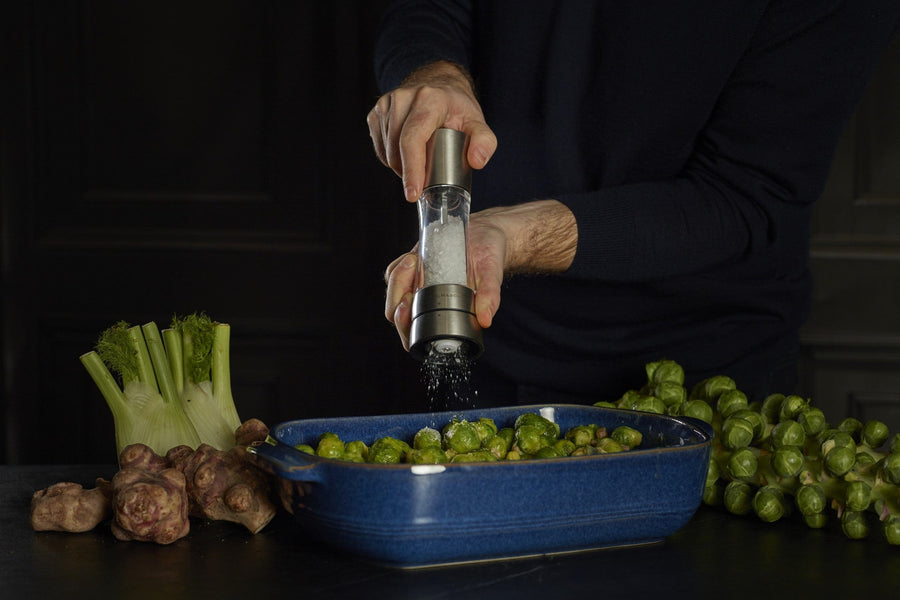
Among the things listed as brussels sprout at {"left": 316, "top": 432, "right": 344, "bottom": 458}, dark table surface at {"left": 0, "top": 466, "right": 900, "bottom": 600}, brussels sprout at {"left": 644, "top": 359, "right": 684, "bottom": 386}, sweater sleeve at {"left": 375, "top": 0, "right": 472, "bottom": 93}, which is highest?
sweater sleeve at {"left": 375, "top": 0, "right": 472, "bottom": 93}

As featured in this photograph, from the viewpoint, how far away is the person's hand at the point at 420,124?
1.05m

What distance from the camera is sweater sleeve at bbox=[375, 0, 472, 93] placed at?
1.47 meters

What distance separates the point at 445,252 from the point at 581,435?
237 mm

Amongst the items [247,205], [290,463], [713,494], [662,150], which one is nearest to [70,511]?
[290,463]

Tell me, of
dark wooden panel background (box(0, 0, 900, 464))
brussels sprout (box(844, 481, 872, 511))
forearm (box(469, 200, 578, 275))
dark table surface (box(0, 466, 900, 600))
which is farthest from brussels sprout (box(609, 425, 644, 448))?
dark wooden panel background (box(0, 0, 900, 464))

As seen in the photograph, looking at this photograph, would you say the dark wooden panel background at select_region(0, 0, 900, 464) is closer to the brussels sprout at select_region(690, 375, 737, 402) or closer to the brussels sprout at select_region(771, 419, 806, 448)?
the brussels sprout at select_region(690, 375, 737, 402)

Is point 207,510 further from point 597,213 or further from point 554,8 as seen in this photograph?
point 554,8

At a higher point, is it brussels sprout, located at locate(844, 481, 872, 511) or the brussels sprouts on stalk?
brussels sprout, located at locate(844, 481, 872, 511)

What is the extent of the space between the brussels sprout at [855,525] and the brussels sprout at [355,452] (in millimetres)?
470

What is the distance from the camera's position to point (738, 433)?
982mm

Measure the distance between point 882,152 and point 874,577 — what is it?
197cm

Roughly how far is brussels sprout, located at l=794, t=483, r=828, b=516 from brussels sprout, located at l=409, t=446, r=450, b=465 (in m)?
0.35

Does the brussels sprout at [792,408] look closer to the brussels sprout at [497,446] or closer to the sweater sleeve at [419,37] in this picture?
the brussels sprout at [497,446]

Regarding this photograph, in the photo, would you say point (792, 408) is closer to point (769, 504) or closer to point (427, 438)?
point (769, 504)
